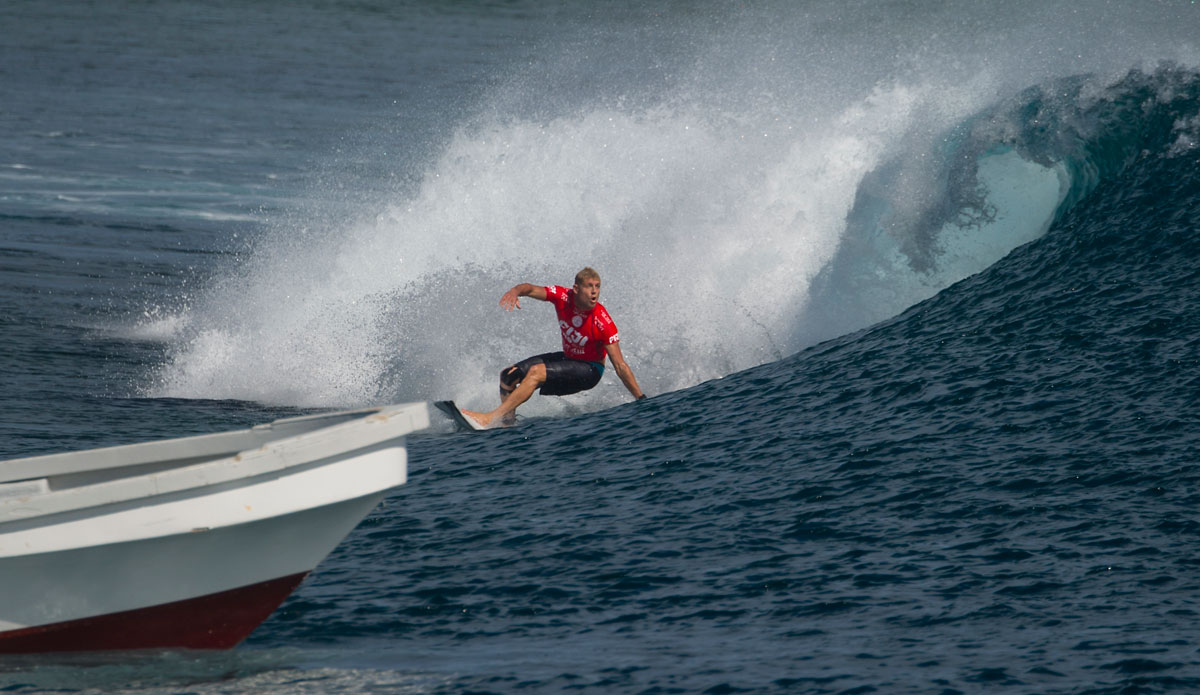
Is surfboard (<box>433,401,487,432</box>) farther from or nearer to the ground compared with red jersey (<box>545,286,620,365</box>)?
nearer to the ground

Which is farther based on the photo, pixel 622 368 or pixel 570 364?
pixel 570 364

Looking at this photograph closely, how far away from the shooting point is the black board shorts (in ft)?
47.3

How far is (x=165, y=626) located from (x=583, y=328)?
667 cm

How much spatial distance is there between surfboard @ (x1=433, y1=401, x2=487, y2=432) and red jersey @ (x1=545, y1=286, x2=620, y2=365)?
123cm

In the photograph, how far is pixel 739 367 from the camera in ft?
54.4

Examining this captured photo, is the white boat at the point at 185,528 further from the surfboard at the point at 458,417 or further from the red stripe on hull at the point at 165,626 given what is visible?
the surfboard at the point at 458,417

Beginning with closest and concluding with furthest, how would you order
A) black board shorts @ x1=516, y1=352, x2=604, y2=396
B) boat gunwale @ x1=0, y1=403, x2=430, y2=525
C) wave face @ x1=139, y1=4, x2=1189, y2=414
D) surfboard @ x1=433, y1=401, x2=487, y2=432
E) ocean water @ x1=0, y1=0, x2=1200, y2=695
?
boat gunwale @ x1=0, y1=403, x2=430, y2=525
ocean water @ x1=0, y1=0, x2=1200, y2=695
surfboard @ x1=433, y1=401, x2=487, y2=432
black board shorts @ x1=516, y1=352, x2=604, y2=396
wave face @ x1=139, y1=4, x2=1189, y2=414

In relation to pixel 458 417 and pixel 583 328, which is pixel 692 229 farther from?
pixel 458 417

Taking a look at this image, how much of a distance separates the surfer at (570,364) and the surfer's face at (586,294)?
0.01m

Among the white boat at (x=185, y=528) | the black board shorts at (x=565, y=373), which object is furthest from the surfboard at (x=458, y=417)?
the white boat at (x=185, y=528)

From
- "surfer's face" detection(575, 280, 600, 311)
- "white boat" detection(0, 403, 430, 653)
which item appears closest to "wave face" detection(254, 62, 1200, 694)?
"white boat" detection(0, 403, 430, 653)

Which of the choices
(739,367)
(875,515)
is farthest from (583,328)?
(875,515)

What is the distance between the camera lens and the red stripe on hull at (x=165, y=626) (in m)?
8.30

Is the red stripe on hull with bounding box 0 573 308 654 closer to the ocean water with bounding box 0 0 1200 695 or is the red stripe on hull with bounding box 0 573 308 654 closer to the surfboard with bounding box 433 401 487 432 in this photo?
the ocean water with bounding box 0 0 1200 695
